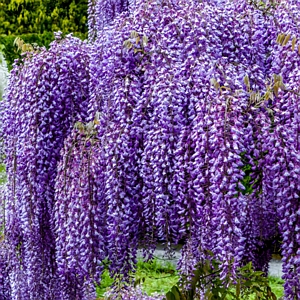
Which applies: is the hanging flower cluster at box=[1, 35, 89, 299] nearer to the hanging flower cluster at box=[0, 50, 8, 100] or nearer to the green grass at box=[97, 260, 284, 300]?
the green grass at box=[97, 260, 284, 300]

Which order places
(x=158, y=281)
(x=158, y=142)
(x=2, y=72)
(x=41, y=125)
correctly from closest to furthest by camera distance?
(x=158, y=142), (x=41, y=125), (x=158, y=281), (x=2, y=72)

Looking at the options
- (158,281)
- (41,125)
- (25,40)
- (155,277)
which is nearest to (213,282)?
(41,125)

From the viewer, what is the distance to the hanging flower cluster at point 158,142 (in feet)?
9.27

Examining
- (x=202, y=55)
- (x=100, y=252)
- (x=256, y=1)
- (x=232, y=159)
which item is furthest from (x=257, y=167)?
(x=256, y=1)

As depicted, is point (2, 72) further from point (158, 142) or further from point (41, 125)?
point (158, 142)

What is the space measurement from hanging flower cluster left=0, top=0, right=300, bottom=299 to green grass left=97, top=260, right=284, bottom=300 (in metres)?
2.43

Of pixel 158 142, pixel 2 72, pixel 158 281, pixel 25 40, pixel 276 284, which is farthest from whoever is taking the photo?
pixel 2 72

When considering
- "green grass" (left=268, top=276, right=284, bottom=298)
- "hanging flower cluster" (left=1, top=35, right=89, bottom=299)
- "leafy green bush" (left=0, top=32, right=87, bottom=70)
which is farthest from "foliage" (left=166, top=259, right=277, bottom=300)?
"leafy green bush" (left=0, top=32, right=87, bottom=70)

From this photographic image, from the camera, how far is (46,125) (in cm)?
344

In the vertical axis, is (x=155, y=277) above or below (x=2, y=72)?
below

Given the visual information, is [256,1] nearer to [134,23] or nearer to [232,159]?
[134,23]

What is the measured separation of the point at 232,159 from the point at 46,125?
115cm

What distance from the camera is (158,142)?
295 cm

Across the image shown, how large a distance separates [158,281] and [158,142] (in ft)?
12.2
